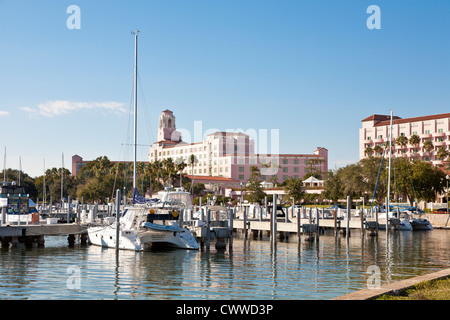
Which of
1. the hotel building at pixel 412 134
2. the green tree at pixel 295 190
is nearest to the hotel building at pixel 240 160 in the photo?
the hotel building at pixel 412 134

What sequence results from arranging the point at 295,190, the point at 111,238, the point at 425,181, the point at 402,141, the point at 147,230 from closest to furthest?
the point at 147,230 → the point at 111,238 → the point at 425,181 → the point at 295,190 → the point at 402,141

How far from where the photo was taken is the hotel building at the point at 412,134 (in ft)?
413

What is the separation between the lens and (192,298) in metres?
18.7

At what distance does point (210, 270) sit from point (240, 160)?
149 metres

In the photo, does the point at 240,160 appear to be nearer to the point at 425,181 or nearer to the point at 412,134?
the point at 412,134

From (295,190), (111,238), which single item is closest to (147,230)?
(111,238)

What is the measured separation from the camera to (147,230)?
33.9 metres

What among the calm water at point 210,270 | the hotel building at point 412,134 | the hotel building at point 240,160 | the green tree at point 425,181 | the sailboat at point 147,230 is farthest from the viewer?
the hotel building at point 240,160

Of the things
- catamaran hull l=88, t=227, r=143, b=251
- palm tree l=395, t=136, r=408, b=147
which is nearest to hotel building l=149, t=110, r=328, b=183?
palm tree l=395, t=136, r=408, b=147

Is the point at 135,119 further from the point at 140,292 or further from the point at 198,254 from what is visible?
the point at 140,292

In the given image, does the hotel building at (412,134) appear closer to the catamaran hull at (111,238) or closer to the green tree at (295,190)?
the green tree at (295,190)

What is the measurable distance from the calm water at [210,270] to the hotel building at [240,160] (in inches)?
5142

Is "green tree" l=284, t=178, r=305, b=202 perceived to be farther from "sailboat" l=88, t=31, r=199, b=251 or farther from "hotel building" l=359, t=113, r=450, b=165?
"sailboat" l=88, t=31, r=199, b=251
